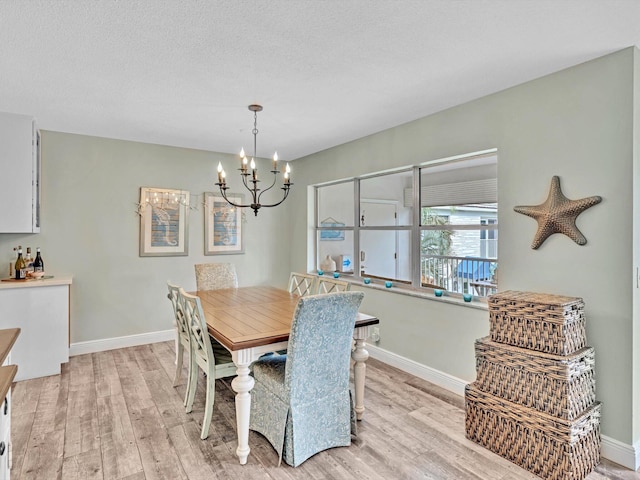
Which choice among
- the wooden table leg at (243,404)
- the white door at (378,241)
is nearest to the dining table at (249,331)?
the wooden table leg at (243,404)

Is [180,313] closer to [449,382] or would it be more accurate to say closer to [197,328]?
[197,328]

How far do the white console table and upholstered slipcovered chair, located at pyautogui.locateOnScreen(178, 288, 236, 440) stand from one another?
1.74 meters

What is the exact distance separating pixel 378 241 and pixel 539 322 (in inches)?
86.4

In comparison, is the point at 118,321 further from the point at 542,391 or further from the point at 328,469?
the point at 542,391

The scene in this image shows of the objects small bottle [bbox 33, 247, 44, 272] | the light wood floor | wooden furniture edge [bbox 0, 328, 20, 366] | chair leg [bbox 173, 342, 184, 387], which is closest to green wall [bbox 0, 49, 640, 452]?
small bottle [bbox 33, 247, 44, 272]

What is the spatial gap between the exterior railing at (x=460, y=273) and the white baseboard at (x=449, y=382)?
2.47 ft

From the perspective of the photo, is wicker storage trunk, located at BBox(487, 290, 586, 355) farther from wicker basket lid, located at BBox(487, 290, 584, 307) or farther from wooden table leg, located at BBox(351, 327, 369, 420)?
wooden table leg, located at BBox(351, 327, 369, 420)

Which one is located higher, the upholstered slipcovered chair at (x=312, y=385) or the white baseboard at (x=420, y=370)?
the upholstered slipcovered chair at (x=312, y=385)

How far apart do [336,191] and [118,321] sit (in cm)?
308

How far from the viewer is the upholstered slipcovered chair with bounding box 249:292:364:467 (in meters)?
2.04

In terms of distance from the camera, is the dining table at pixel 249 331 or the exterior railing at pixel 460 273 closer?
the dining table at pixel 249 331

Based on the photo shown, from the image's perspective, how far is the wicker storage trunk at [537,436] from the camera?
1.96 m

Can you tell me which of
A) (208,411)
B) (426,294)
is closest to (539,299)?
(426,294)

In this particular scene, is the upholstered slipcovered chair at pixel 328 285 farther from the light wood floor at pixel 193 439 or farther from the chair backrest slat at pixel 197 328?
the chair backrest slat at pixel 197 328
